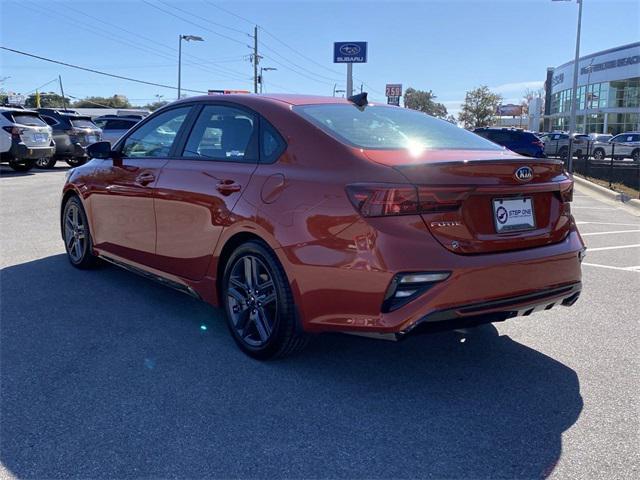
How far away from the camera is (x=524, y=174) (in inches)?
134

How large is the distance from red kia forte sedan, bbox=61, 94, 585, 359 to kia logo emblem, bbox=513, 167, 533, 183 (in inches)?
0.4

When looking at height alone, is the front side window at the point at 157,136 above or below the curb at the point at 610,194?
above

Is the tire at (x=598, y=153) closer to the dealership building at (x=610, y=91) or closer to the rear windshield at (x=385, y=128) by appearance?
the dealership building at (x=610, y=91)

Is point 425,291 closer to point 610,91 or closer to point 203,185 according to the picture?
point 203,185

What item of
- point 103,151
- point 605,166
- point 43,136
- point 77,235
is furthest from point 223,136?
point 605,166

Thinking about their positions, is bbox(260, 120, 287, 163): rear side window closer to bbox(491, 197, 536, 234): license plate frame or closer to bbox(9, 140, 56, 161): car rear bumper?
bbox(491, 197, 536, 234): license plate frame

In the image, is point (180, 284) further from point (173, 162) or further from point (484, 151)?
point (484, 151)

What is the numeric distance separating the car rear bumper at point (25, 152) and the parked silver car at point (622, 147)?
25303 millimetres

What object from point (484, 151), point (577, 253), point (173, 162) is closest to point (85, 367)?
point (173, 162)

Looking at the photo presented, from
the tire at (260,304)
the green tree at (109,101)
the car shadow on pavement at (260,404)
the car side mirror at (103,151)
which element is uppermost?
the green tree at (109,101)

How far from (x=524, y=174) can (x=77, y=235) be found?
4.33m

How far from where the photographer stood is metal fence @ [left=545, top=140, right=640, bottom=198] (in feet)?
58.8

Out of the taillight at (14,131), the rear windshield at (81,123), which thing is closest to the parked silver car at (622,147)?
the rear windshield at (81,123)

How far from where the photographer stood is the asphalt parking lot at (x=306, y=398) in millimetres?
2707
